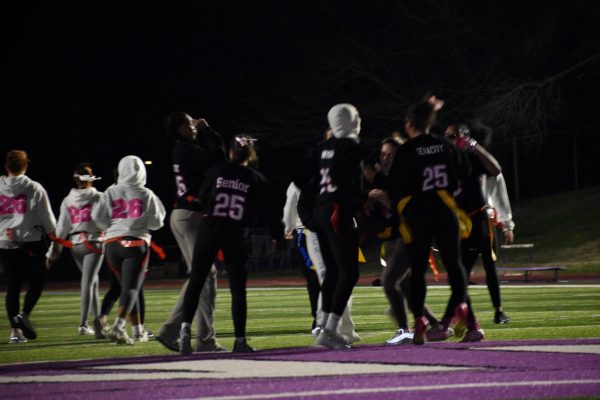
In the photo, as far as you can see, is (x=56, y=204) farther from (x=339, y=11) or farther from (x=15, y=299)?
(x=15, y=299)

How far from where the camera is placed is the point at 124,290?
473 inches

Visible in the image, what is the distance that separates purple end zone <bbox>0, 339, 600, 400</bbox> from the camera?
741 cm

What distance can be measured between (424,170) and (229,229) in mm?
1713

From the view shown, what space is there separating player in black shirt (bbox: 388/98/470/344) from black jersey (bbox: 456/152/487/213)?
110cm

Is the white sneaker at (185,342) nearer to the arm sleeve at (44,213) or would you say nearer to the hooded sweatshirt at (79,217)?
the arm sleeve at (44,213)

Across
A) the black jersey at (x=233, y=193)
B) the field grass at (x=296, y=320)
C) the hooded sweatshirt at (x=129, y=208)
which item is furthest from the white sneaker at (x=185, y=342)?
the hooded sweatshirt at (x=129, y=208)

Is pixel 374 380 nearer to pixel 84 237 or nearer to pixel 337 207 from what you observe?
pixel 337 207

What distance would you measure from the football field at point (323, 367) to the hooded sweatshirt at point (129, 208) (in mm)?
1138

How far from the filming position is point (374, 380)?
26.2ft

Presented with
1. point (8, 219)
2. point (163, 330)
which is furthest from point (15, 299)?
point (163, 330)

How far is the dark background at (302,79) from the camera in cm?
3928

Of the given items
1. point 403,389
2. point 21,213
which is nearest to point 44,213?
point 21,213

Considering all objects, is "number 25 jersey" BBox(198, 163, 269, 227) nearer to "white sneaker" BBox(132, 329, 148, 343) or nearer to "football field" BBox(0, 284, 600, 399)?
"football field" BBox(0, 284, 600, 399)

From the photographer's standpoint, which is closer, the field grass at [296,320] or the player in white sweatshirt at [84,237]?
the field grass at [296,320]
